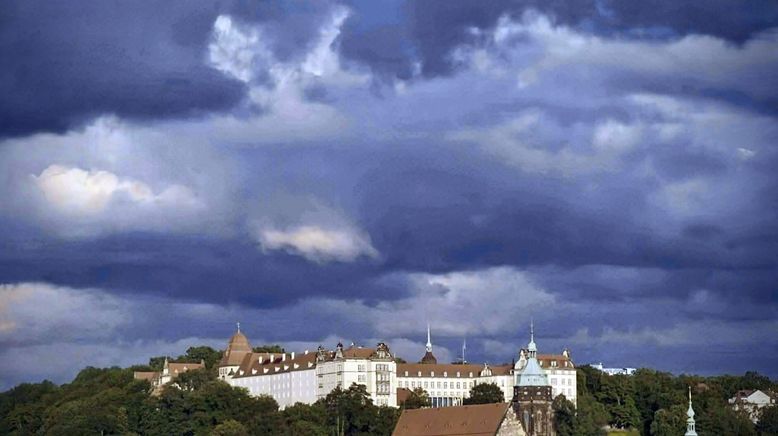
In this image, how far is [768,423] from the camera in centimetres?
17425

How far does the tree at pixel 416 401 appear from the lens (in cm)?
16288

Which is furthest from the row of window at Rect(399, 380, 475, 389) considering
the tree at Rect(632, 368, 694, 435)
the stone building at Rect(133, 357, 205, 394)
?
the stone building at Rect(133, 357, 205, 394)

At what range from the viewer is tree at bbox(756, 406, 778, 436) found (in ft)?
567

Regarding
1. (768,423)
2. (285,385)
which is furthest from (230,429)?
(768,423)

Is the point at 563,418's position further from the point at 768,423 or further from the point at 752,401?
the point at 752,401

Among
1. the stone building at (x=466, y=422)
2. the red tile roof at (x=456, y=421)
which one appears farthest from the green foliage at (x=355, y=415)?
the stone building at (x=466, y=422)

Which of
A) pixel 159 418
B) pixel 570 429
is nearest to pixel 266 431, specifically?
pixel 159 418

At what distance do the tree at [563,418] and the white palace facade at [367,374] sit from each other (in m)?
11.1

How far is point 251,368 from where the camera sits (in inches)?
7402

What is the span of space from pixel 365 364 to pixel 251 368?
66.6 ft

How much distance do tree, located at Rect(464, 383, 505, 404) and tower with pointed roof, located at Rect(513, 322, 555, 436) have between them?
1322 cm

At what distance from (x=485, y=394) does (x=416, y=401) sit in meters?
9.10

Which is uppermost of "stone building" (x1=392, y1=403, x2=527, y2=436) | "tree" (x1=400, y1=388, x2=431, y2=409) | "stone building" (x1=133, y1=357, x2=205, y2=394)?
"stone building" (x1=133, y1=357, x2=205, y2=394)

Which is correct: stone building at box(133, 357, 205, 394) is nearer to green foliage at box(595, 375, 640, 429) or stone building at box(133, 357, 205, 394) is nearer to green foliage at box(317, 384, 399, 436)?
green foliage at box(317, 384, 399, 436)
